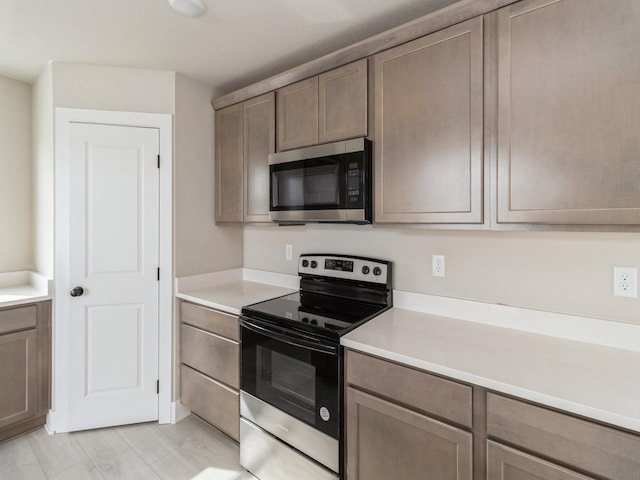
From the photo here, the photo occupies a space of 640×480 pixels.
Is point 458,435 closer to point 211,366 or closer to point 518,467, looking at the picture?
point 518,467

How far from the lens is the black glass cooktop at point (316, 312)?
1615 millimetres

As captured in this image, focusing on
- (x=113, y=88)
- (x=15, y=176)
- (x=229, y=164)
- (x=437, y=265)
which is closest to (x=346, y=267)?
(x=437, y=265)

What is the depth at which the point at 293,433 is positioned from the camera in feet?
5.42

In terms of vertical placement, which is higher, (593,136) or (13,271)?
(593,136)

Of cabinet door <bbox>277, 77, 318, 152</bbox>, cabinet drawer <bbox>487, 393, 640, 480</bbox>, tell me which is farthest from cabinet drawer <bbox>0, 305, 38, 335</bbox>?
cabinet drawer <bbox>487, 393, 640, 480</bbox>

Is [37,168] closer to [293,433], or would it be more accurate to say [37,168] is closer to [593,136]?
[293,433]

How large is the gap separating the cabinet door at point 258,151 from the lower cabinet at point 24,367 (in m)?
1.55

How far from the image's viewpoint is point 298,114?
2.01 metres

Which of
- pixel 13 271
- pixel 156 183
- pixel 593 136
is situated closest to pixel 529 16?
pixel 593 136

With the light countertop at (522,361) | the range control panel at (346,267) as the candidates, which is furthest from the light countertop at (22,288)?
the light countertop at (522,361)

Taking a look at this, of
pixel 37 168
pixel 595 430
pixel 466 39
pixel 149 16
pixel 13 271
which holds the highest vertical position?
pixel 149 16

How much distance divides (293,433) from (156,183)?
186cm

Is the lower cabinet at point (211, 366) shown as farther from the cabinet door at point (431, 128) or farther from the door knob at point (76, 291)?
the cabinet door at point (431, 128)

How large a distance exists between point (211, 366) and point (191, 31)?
6.63 feet
